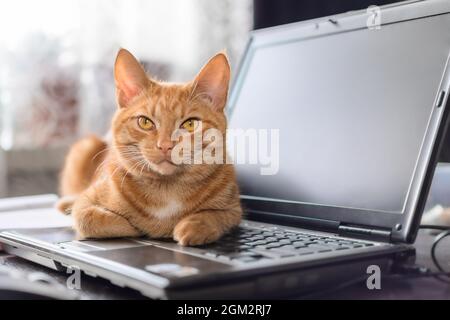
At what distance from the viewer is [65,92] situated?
1731 millimetres

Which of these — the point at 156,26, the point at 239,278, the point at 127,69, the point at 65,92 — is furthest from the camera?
the point at 156,26

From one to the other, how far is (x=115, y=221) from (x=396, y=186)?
438 millimetres

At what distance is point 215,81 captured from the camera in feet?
2.95

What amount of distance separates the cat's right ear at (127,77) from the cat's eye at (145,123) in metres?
0.08

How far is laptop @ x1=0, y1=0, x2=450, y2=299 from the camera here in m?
0.59

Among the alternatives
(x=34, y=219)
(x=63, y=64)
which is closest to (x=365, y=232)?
(x=34, y=219)

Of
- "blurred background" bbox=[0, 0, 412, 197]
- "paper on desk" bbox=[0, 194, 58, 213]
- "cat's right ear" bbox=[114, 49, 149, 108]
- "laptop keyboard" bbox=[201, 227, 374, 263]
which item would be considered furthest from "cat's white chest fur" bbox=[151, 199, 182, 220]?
"blurred background" bbox=[0, 0, 412, 197]

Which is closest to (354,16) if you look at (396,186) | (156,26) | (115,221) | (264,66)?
(264,66)

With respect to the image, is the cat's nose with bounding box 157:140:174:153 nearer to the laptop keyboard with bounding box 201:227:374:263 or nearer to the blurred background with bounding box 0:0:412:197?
the laptop keyboard with bounding box 201:227:374:263

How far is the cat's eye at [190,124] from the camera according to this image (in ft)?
2.79

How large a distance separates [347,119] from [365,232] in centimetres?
21

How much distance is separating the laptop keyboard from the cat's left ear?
0.79ft

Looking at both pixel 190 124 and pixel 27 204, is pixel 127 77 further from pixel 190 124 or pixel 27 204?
pixel 27 204
